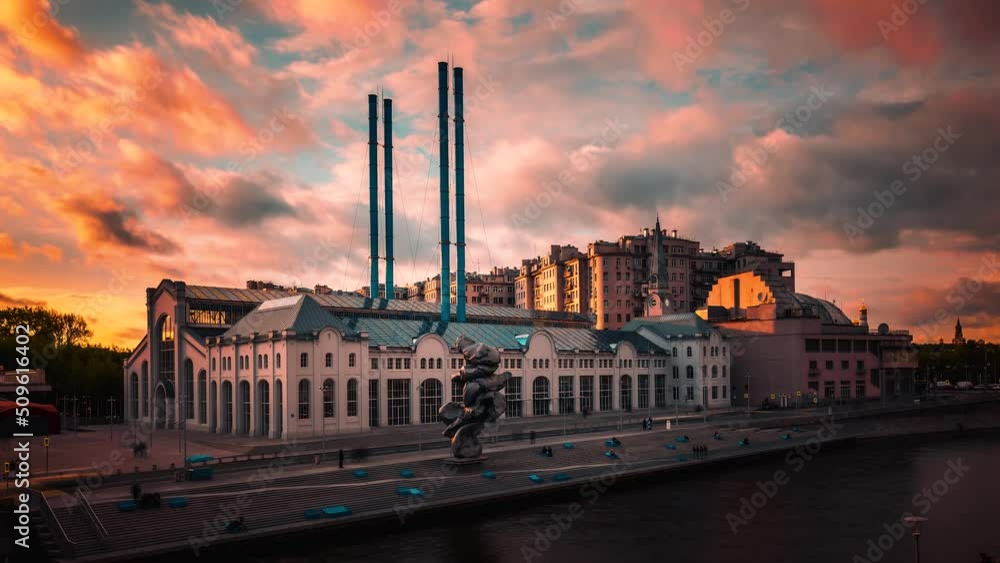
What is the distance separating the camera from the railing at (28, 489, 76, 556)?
48156 mm

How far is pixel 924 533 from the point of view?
57062 mm

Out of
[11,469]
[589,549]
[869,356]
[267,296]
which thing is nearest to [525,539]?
[589,549]

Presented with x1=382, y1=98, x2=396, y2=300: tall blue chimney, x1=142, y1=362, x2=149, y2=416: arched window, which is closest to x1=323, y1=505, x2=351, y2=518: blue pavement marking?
x1=142, y1=362, x2=149, y2=416: arched window

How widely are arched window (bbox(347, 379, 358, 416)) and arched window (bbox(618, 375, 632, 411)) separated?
51.5 m

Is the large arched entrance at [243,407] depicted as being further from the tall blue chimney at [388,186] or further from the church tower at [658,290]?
the church tower at [658,290]

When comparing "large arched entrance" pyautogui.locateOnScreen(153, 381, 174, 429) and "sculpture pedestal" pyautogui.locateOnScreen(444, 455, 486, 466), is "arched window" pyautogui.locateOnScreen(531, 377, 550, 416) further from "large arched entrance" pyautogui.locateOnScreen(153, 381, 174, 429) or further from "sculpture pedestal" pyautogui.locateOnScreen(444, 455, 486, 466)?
"large arched entrance" pyautogui.locateOnScreen(153, 381, 174, 429)

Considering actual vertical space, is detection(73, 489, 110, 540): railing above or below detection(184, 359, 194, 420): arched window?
below

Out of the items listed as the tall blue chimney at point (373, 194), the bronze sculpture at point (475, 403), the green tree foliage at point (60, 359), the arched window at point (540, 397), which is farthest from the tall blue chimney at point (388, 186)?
the bronze sculpture at point (475, 403)

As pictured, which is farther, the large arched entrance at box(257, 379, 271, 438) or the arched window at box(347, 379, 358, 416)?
the arched window at box(347, 379, 358, 416)

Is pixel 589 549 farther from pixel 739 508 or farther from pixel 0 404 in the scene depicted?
pixel 0 404

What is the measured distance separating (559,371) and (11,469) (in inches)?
2983

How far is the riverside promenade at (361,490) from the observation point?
5144 cm

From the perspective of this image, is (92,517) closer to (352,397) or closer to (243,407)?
(352,397)

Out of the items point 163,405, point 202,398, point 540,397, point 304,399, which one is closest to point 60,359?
point 163,405
